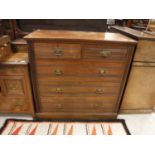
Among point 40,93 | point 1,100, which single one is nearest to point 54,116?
point 40,93


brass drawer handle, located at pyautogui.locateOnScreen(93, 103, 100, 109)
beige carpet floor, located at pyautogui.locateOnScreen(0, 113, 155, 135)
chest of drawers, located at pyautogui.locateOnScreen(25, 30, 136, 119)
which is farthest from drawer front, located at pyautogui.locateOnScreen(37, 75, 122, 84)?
beige carpet floor, located at pyautogui.locateOnScreen(0, 113, 155, 135)

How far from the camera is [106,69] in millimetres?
1459

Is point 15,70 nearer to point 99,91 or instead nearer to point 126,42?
point 99,91

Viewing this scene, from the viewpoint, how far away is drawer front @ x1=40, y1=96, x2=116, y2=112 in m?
1.64

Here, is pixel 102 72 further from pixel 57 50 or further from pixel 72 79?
pixel 57 50

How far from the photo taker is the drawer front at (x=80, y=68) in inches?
55.0

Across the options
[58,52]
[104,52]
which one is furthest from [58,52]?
[104,52]

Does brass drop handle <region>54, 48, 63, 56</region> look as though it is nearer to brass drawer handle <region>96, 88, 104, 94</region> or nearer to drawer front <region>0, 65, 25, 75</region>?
drawer front <region>0, 65, 25, 75</region>

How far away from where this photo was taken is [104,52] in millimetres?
1357

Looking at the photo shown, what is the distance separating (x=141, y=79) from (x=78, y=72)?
78cm

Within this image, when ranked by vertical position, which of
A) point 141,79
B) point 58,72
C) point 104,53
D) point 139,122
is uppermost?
point 104,53

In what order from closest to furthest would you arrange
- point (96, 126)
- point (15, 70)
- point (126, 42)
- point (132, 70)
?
point (126, 42), point (15, 70), point (132, 70), point (96, 126)
